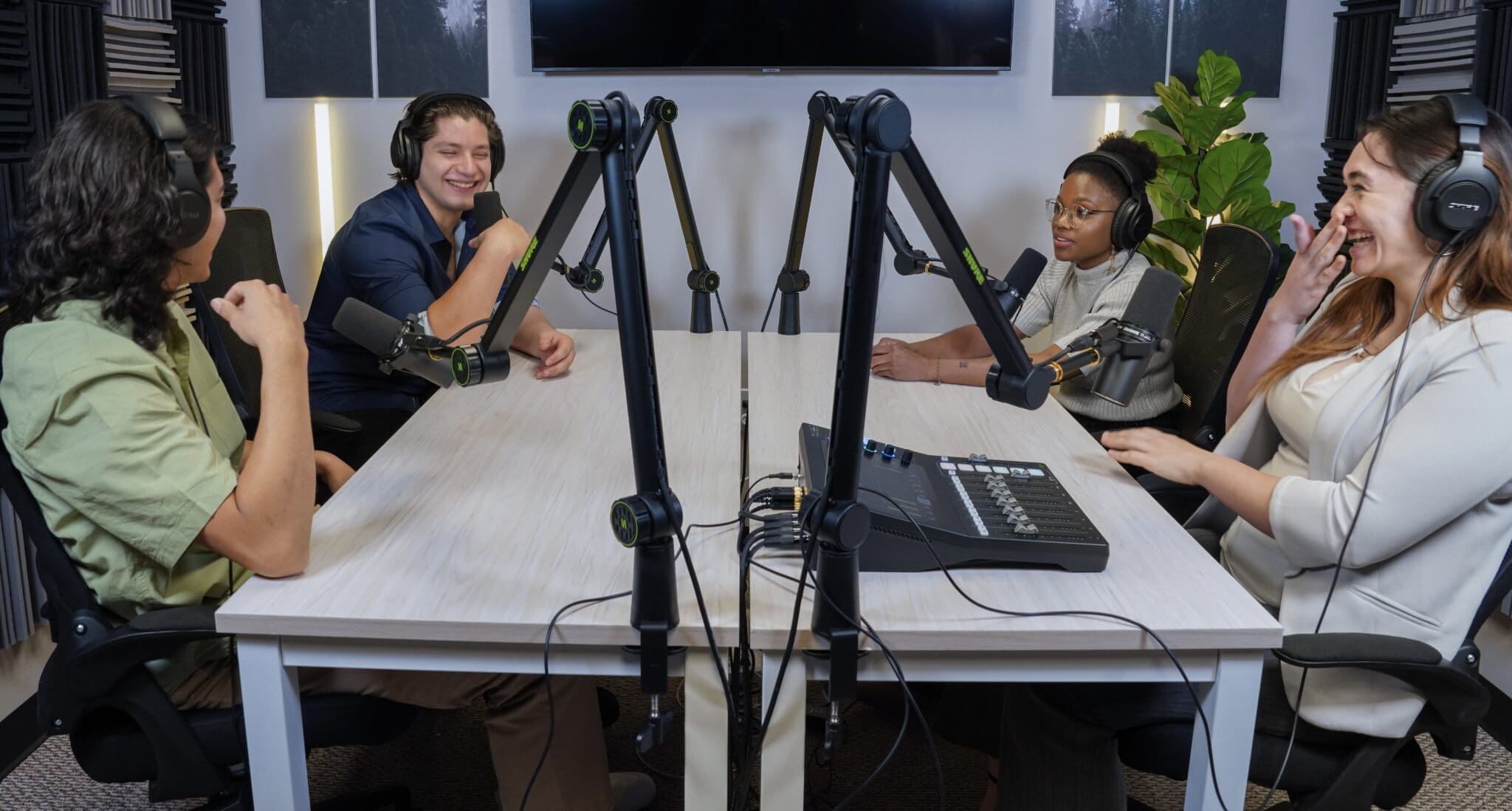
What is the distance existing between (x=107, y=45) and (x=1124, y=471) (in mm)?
2312

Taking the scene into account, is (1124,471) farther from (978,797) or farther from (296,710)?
(296,710)

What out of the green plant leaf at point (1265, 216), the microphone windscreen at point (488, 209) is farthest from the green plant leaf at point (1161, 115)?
the microphone windscreen at point (488, 209)

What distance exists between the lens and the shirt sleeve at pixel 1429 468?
1295 millimetres

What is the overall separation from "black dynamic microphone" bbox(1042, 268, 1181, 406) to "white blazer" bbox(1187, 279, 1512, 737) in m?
0.24

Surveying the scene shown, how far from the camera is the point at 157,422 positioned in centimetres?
129

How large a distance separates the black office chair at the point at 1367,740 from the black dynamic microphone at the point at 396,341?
0.91 metres

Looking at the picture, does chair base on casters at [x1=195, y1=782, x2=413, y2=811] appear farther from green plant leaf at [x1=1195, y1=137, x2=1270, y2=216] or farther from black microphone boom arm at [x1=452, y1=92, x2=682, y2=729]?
green plant leaf at [x1=1195, y1=137, x2=1270, y2=216]

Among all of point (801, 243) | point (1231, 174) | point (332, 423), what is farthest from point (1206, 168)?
point (332, 423)

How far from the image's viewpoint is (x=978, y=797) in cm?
208

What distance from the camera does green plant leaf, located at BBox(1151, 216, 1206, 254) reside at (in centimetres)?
324

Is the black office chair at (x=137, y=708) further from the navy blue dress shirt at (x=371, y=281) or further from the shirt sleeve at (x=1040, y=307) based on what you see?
the shirt sleeve at (x=1040, y=307)

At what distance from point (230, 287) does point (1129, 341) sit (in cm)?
154

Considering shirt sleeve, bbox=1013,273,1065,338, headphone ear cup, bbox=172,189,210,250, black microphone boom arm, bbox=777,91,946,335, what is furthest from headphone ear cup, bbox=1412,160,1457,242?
headphone ear cup, bbox=172,189,210,250

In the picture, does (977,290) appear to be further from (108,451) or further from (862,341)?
(108,451)
